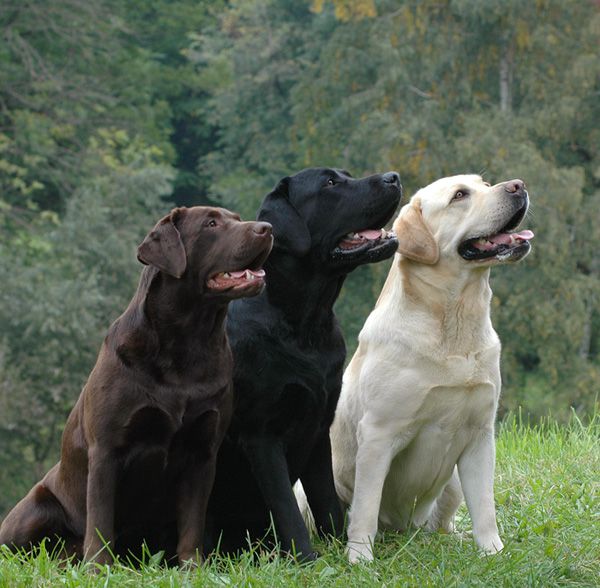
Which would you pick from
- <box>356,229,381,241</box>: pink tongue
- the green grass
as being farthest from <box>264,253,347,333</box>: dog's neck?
the green grass

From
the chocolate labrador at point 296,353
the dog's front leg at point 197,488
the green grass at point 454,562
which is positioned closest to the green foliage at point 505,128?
the green grass at point 454,562

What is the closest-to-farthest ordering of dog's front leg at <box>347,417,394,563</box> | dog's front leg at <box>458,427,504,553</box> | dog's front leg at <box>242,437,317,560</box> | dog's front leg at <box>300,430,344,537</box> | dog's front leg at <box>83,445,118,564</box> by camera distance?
1. dog's front leg at <box>83,445,118,564</box>
2. dog's front leg at <box>242,437,317,560</box>
3. dog's front leg at <box>347,417,394,563</box>
4. dog's front leg at <box>458,427,504,553</box>
5. dog's front leg at <box>300,430,344,537</box>

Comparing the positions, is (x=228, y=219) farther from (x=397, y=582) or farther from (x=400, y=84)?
(x=400, y=84)

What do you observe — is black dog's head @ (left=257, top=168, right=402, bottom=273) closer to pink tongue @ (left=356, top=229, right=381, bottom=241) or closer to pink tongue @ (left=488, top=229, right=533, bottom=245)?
pink tongue @ (left=356, top=229, right=381, bottom=241)

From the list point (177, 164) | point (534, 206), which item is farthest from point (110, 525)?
point (177, 164)

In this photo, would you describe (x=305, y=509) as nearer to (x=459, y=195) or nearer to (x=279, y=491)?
(x=279, y=491)

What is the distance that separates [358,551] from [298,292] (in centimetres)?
118

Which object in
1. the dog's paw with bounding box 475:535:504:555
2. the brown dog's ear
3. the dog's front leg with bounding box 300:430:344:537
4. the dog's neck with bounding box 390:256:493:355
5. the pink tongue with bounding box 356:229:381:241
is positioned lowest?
the dog's paw with bounding box 475:535:504:555


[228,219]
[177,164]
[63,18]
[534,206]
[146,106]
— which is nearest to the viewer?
[228,219]

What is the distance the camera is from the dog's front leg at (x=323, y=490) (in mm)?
5812

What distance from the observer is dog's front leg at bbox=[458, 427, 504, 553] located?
571 centimetres

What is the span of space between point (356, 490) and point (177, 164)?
125 ft

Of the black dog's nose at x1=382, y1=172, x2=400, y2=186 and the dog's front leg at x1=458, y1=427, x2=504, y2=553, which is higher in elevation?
the black dog's nose at x1=382, y1=172, x2=400, y2=186

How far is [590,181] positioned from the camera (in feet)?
92.5
